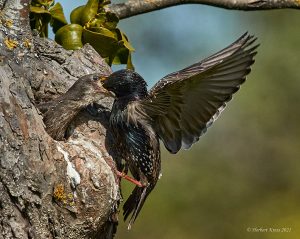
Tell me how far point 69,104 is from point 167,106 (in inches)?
22.7

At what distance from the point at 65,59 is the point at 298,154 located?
95.5 inches

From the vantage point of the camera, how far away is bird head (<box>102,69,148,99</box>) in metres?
6.60

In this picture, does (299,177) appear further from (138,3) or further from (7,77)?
(7,77)

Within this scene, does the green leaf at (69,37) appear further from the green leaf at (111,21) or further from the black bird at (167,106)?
the black bird at (167,106)

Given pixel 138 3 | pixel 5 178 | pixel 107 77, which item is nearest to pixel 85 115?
pixel 107 77

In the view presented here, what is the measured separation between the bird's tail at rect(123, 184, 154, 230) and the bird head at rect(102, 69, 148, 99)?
0.57 metres

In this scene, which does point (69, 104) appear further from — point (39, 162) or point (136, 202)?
point (39, 162)

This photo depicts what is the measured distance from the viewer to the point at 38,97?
21.8ft

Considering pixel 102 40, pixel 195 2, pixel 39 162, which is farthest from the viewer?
pixel 102 40

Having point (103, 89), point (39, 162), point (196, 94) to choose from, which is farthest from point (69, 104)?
point (39, 162)

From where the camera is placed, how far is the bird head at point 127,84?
21.7 ft

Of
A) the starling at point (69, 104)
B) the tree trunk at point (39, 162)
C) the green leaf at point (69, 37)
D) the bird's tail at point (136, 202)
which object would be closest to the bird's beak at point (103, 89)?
the starling at point (69, 104)

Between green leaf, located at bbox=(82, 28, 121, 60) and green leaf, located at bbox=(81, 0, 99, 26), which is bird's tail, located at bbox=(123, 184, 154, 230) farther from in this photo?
green leaf, located at bbox=(81, 0, 99, 26)

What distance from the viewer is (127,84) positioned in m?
6.59
